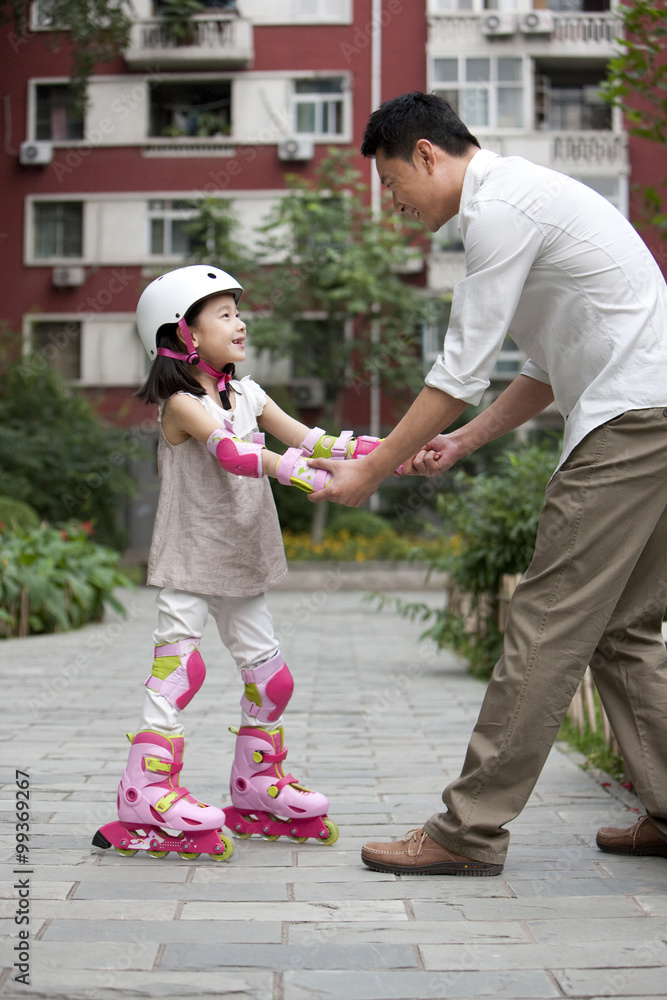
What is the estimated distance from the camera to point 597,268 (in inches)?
109

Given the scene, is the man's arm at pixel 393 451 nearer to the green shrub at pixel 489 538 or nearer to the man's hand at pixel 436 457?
the man's hand at pixel 436 457

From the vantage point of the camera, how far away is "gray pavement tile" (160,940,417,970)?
86.9 inches

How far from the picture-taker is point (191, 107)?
25.8 m

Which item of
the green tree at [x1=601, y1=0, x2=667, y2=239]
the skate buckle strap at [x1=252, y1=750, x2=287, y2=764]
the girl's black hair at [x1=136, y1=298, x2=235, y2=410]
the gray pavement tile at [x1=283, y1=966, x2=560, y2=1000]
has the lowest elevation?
the gray pavement tile at [x1=283, y1=966, x2=560, y2=1000]

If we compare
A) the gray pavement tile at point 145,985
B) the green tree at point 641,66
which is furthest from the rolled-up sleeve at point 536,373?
the green tree at point 641,66

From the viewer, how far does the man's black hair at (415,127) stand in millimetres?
2865

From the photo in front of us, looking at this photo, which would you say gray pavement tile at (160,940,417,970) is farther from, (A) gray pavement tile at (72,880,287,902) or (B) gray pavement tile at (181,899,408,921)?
(A) gray pavement tile at (72,880,287,902)

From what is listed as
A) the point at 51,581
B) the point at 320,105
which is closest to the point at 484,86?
the point at 320,105

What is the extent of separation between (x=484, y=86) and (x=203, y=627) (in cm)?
2409

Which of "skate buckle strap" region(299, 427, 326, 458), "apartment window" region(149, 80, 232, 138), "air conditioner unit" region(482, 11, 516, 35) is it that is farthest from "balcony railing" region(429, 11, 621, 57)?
"skate buckle strap" region(299, 427, 326, 458)

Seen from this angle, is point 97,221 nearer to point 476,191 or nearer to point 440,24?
point 440,24

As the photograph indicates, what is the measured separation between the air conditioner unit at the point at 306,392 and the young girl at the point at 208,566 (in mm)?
21314

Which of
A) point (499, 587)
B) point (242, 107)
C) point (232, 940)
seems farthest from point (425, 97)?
point (242, 107)

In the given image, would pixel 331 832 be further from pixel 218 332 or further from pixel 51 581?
pixel 51 581
